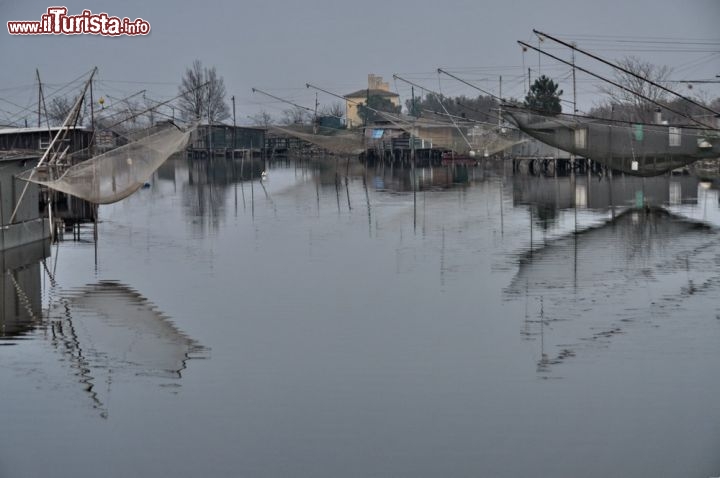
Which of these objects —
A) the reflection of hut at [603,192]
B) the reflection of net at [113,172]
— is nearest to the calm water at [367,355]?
the reflection of net at [113,172]

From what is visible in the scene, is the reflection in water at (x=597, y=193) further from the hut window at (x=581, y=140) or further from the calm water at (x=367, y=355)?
the calm water at (x=367, y=355)

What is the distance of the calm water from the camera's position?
10.3 meters

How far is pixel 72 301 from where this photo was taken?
741 inches

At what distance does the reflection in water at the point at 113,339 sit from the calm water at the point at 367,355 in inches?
2.2

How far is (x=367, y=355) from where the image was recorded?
14.3 metres

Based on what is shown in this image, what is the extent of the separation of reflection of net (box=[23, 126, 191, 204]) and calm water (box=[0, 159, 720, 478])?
1412 millimetres

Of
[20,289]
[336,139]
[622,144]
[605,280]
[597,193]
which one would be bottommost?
[605,280]

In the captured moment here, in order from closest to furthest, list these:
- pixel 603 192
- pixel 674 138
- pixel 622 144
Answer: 1. pixel 622 144
2. pixel 674 138
3. pixel 603 192

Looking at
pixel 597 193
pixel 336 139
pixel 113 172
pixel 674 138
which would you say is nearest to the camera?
pixel 113 172

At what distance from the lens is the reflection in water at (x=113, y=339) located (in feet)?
44.6

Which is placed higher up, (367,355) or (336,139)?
(336,139)

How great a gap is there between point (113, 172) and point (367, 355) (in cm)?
1399

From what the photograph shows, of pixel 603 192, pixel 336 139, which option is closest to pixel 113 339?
pixel 603 192

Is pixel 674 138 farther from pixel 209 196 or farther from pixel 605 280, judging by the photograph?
pixel 209 196
